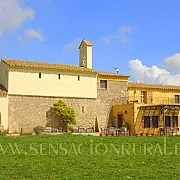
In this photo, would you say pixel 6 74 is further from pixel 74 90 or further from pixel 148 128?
pixel 148 128

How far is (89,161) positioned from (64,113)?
22.4 m

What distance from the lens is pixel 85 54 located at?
43281 millimetres

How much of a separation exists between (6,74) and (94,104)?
9291 mm

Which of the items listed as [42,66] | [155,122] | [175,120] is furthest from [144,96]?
[42,66]

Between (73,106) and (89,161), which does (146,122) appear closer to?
(73,106)

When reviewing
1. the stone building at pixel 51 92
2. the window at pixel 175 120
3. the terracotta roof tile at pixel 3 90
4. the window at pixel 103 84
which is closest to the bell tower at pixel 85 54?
the stone building at pixel 51 92

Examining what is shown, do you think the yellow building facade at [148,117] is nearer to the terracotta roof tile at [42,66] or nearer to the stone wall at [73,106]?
the stone wall at [73,106]

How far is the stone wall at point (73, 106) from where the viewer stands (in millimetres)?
35544

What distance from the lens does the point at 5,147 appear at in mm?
19234

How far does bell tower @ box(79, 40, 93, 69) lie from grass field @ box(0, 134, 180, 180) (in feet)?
74.0

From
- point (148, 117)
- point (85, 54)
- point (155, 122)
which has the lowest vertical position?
point (155, 122)

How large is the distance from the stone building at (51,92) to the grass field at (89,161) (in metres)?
15.2

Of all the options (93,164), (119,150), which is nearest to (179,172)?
A: (93,164)

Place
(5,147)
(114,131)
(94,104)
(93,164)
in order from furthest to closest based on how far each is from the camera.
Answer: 1. (94,104)
2. (114,131)
3. (5,147)
4. (93,164)
